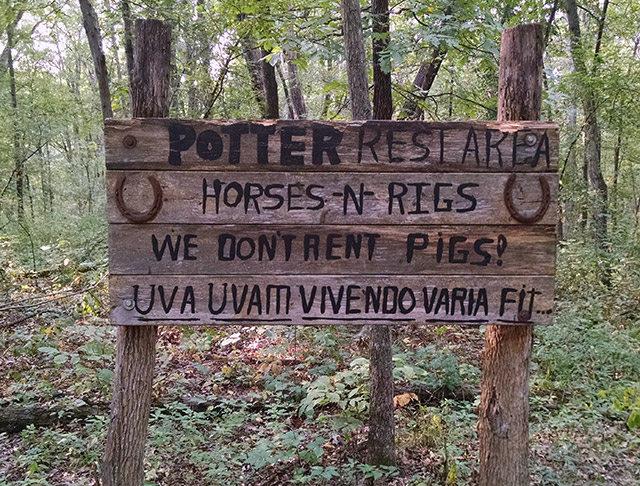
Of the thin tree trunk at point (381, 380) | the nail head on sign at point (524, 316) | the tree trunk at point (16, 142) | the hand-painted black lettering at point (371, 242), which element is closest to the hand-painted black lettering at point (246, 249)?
the hand-painted black lettering at point (371, 242)

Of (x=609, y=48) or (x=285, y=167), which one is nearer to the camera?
(x=285, y=167)

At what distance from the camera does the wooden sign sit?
6.84 ft

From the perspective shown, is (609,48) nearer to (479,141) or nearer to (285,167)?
(479,141)

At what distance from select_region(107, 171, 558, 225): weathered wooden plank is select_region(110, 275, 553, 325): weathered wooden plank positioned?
0.93ft

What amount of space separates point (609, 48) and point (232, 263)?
9882mm

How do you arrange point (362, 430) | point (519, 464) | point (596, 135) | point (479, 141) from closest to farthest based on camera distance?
point (479, 141)
point (519, 464)
point (362, 430)
point (596, 135)

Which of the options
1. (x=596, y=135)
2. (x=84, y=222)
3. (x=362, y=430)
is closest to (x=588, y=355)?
(x=362, y=430)

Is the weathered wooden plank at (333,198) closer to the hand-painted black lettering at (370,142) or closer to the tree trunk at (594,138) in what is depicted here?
the hand-painted black lettering at (370,142)

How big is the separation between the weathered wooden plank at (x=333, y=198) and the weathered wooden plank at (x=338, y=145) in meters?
0.05

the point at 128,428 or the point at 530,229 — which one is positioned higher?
the point at 530,229

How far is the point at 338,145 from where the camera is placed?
2109mm

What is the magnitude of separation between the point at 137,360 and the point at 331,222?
1.23 metres

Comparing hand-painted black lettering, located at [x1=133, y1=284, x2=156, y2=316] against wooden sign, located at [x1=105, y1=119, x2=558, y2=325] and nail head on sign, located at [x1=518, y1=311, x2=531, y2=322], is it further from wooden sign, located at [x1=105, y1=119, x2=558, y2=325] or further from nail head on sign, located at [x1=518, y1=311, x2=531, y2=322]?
nail head on sign, located at [x1=518, y1=311, x2=531, y2=322]

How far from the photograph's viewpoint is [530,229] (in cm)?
210
